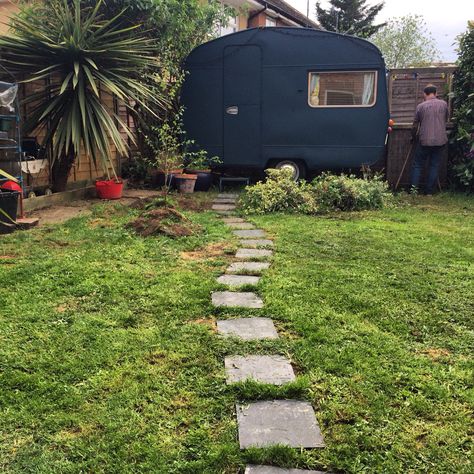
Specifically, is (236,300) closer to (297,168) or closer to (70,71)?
(70,71)

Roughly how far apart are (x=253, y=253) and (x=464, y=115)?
5.79m

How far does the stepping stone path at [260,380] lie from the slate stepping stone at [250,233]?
1350mm

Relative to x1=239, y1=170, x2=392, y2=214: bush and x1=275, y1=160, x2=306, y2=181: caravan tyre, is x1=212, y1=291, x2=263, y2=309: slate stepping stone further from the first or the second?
x1=275, y1=160, x2=306, y2=181: caravan tyre

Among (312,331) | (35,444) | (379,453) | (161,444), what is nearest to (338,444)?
(379,453)

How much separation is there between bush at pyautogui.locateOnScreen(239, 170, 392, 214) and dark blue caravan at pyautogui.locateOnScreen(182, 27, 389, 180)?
4.96ft

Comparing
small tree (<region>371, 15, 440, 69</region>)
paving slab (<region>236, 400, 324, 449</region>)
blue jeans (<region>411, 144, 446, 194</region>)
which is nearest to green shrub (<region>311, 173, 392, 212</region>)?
blue jeans (<region>411, 144, 446, 194</region>)

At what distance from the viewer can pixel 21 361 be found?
249 centimetres

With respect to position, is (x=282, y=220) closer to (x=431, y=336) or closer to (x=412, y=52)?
(x=431, y=336)

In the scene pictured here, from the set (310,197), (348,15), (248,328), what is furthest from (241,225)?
(348,15)

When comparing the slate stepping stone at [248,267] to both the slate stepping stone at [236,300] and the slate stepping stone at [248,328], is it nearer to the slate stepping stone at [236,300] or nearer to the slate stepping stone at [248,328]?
the slate stepping stone at [236,300]

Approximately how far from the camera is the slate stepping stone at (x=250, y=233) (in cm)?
532

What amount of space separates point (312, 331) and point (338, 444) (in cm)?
98

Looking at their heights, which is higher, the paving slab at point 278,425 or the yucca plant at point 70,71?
the yucca plant at point 70,71

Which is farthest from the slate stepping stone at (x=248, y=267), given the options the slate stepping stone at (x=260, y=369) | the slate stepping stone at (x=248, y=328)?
the slate stepping stone at (x=260, y=369)
